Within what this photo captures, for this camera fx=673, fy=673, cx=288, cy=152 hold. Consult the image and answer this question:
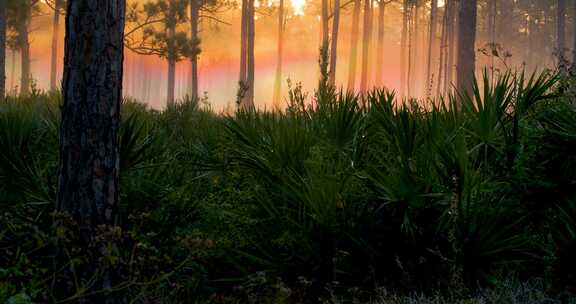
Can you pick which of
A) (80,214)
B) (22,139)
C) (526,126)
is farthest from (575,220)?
(22,139)

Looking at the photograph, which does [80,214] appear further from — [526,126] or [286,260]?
[526,126]

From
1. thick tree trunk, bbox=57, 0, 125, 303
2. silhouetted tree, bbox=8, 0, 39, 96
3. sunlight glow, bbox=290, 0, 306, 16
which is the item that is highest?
sunlight glow, bbox=290, 0, 306, 16

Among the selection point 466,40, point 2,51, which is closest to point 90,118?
point 2,51

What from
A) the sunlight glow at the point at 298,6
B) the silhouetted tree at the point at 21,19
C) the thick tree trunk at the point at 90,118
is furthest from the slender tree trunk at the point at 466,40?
the sunlight glow at the point at 298,6

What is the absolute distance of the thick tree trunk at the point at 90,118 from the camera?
4559 millimetres

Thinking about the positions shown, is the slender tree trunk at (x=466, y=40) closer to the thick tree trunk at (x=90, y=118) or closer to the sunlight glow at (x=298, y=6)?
the thick tree trunk at (x=90, y=118)

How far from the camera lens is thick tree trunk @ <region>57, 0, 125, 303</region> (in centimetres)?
456

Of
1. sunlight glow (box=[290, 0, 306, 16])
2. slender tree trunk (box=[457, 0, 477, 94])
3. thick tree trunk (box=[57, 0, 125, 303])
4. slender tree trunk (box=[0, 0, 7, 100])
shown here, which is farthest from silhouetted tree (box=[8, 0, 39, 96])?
sunlight glow (box=[290, 0, 306, 16])

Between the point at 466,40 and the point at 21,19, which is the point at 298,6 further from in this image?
the point at 466,40

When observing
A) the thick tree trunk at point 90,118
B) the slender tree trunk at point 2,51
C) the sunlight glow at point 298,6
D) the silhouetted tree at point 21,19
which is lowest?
the thick tree trunk at point 90,118

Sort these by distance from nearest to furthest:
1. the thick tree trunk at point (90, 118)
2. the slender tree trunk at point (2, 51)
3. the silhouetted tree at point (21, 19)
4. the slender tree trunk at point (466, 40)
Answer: the thick tree trunk at point (90, 118) → the slender tree trunk at point (2, 51) → the slender tree trunk at point (466, 40) → the silhouetted tree at point (21, 19)

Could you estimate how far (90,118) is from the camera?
456 cm

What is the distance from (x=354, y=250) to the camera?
5.39m

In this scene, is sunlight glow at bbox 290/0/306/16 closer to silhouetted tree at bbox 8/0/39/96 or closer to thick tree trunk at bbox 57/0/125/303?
silhouetted tree at bbox 8/0/39/96
